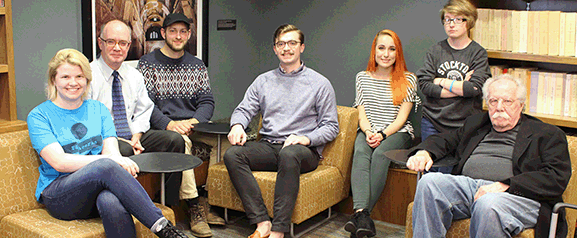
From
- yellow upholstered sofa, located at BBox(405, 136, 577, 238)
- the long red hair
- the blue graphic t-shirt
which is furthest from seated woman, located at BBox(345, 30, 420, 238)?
the blue graphic t-shirt

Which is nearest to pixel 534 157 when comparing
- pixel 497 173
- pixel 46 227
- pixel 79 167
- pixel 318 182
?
pixel 497 173

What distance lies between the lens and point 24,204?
2779mm

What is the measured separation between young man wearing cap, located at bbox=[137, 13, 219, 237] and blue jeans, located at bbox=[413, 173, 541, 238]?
147cm

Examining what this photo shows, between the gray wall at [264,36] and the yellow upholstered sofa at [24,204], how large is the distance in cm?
89

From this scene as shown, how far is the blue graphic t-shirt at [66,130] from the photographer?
2670mm

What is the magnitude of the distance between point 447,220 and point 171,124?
1.90 m

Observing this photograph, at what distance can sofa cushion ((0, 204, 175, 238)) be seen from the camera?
2.53 m

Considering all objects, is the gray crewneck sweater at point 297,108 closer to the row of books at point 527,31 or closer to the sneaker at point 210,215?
the sneaker at point 210,215

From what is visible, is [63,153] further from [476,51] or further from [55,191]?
[476,51]

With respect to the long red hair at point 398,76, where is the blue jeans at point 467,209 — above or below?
below

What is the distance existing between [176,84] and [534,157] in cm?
231

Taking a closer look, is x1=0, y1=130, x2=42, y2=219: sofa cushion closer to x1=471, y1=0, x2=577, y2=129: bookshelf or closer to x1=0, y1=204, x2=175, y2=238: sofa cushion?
x1=0, y1=204, x2=175, y2=238: sofa cushion

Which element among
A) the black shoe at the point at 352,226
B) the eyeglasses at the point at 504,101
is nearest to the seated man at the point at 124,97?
the black shoe at the point at 352,226

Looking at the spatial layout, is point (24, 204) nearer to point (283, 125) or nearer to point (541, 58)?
point (283, 125)
